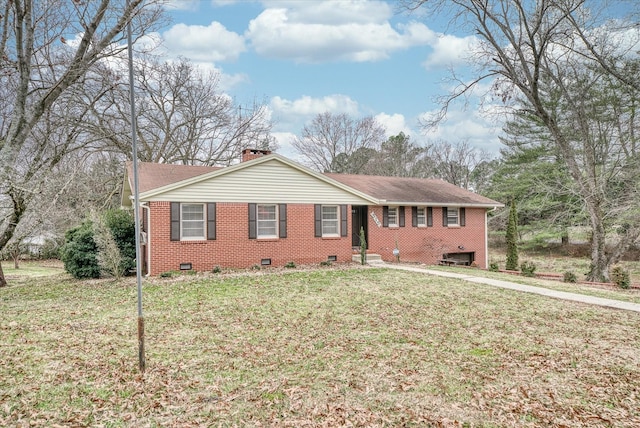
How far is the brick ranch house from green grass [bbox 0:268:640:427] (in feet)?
14.0

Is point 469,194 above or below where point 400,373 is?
above

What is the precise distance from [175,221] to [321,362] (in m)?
9.56

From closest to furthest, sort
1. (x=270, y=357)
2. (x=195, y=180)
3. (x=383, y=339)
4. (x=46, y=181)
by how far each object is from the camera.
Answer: (x=270, y=357)
(x=383, y=339)
(x=46, y=181)
(x=195, y=180)

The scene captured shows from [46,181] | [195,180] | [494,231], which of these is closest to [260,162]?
[195,180]

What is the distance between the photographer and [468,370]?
5.09 m

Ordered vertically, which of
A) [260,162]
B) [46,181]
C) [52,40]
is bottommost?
[46,181]

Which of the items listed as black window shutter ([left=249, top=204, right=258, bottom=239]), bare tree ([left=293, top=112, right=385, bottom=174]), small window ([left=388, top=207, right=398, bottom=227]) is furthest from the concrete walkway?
bare tree ([left=293, top=112, right=385, bottom=174])

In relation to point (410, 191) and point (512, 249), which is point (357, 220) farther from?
point (512, 249)

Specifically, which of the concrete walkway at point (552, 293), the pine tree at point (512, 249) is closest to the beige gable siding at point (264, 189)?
the concrete walkway at point (552, 293)

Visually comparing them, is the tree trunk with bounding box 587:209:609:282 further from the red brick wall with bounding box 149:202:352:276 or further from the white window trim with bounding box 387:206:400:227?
the red brick wall with bounding box 149:202:352:276

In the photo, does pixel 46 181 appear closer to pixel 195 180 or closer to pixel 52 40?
pixel 52 40

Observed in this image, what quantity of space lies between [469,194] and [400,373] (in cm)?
1812

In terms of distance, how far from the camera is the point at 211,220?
14.0 m

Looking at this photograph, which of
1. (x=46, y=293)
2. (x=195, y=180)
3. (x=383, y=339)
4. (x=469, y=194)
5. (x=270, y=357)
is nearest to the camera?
(x=270, y=357)
